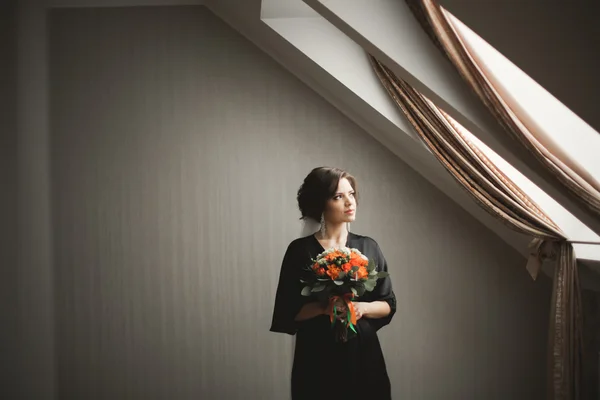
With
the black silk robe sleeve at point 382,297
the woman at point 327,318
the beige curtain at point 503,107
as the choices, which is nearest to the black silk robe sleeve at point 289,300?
the woman at point 327,318

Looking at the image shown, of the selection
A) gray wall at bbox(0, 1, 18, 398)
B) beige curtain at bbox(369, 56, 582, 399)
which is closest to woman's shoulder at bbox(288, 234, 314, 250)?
beige curtain at bbox(369, 56, 582, 399)

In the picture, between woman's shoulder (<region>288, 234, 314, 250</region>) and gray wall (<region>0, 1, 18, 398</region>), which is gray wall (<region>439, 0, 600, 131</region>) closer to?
woman's shoulder (<region>288, 234, 314, 250</region>)

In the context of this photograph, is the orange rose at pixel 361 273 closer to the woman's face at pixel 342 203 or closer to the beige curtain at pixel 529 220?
the woman's face at pixel 342 203

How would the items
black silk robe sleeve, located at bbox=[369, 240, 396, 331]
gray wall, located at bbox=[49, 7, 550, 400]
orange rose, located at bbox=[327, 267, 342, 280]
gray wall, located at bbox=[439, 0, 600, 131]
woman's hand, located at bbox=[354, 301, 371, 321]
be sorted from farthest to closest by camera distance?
gray wall, located at bbox=[49, 7, 550, 400], black silk robe sleeve, located at bbox=[369, 240, 396, 331], woman's hand, located at bbox=[354, 301, 371, 321], orange rose, located at bbox=[327, 267, 342, 280], gray wall, located at bbox=[439, 0, 600, 131]

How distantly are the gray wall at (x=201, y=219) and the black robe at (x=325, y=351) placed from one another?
1.37 metres

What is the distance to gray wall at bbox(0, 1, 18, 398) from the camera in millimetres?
4102

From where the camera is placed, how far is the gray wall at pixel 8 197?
4102 mm

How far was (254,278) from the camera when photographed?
4.25 meters

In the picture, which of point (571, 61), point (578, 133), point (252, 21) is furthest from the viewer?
point (252, 21)

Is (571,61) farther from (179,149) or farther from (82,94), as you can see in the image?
(82,94)

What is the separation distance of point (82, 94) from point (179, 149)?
767 millimetres

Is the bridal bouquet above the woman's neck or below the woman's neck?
below

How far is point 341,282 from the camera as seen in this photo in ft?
8.61

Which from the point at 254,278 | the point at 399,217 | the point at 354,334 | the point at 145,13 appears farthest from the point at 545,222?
the point at 145,13
